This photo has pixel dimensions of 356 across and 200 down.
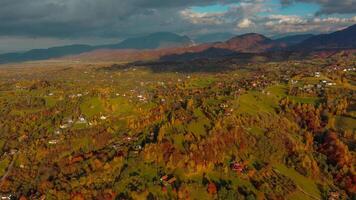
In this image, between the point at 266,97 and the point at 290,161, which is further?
the point at 266,97

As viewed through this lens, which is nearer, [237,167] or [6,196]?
[6,196]

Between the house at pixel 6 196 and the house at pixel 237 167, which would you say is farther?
the house at pixel 237 167

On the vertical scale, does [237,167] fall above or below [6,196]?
above

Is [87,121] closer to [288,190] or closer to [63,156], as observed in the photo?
[63,156]

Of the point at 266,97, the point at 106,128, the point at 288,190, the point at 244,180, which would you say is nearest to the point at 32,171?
the point at 106,128

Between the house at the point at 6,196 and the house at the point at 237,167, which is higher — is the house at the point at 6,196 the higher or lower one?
the lower one

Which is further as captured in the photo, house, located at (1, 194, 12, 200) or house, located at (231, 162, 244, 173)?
house, located at (231, 162, 244, 173)

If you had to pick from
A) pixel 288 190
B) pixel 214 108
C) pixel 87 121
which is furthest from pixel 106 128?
pixel 288 190

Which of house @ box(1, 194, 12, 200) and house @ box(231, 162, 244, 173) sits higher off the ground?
house @ box(231, 162, 244, 173)

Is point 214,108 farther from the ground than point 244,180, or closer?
farther from the ground

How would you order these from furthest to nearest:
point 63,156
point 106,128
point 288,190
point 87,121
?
point 87,121 < point 106,128 < point 63,156 < point 288,190

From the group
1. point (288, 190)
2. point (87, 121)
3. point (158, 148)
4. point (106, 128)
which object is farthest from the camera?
point (87, 121)
